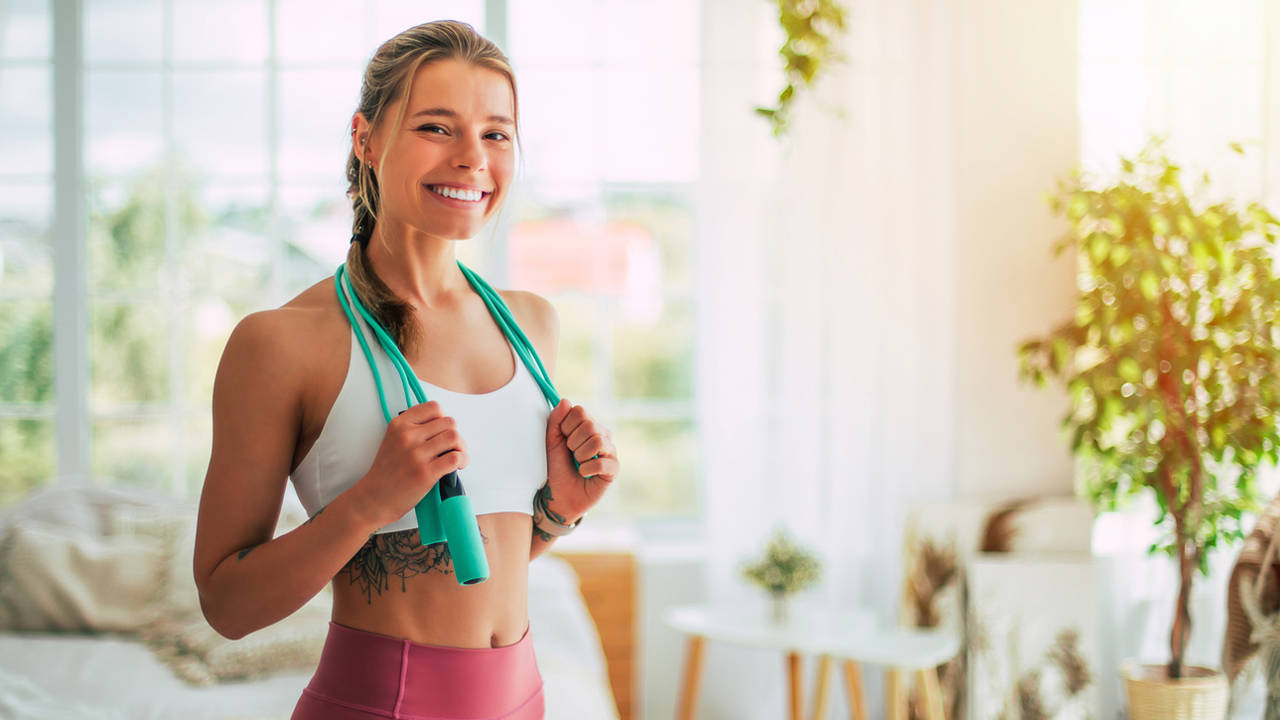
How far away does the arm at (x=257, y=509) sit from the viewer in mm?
860

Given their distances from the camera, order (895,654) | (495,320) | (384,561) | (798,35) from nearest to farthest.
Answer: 1. (384,561)
2. (495,320)
3. (798,35)
4. (895,654)

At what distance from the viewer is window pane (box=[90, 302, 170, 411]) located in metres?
3.74

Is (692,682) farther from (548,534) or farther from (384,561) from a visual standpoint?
(384,561)

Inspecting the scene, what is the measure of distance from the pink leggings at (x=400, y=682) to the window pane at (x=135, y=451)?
314cm

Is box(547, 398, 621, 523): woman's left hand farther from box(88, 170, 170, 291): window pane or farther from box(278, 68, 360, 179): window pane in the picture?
box(88, 170, 170, 291): window pane

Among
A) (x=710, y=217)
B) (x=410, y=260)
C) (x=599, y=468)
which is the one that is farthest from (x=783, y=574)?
(x=410, y=260)

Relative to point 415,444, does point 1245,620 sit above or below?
below

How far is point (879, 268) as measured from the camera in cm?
365

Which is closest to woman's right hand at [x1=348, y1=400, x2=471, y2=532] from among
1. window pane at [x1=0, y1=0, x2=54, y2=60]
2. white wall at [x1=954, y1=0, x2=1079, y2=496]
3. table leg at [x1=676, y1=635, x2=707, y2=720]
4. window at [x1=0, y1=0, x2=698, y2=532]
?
table leg at [x1=676, y1=635, x2=707, y2=720]

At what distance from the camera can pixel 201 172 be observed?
12.2ft

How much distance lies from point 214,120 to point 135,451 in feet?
4.24

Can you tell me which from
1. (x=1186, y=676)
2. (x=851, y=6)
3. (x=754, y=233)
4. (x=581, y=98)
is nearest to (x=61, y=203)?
(x=581, y=98)

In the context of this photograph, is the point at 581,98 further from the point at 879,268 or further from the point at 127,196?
the point at 127,196

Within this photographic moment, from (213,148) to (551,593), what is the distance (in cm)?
216
